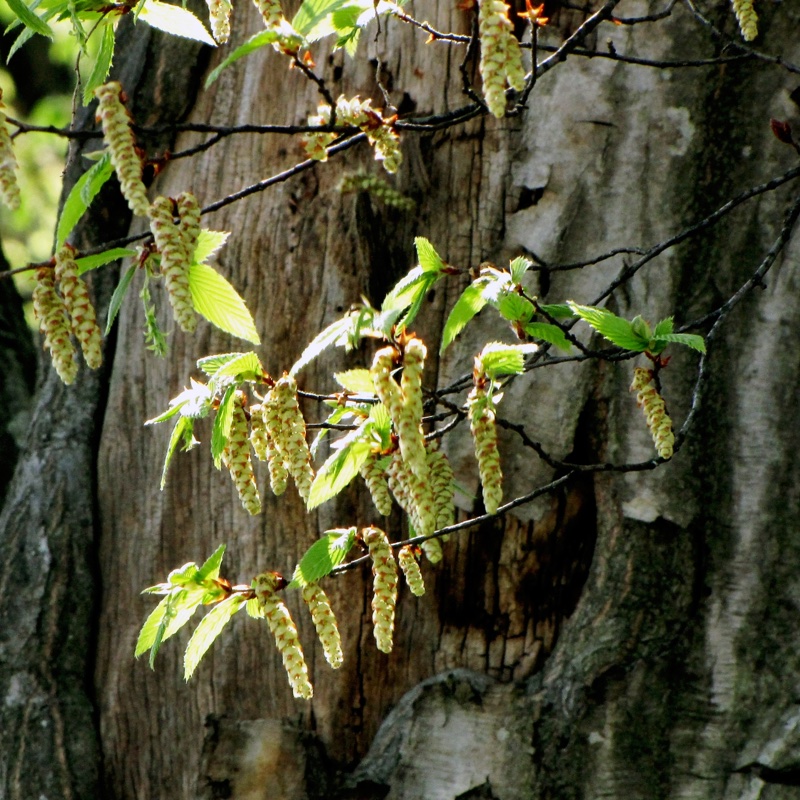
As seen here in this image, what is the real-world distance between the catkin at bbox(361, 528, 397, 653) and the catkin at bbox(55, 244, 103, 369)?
1.91ft

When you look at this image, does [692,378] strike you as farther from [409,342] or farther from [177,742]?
[177,742]

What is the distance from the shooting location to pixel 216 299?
1.69m

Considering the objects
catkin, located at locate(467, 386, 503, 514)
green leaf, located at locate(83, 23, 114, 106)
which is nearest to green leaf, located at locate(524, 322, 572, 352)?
catkin, located at locate(467, 386, 503, 514)

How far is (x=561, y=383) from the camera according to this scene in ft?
8.49

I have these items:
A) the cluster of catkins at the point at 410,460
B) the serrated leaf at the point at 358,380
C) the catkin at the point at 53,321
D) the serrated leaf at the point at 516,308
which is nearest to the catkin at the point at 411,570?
the cluster of catkins at the point at 410,460

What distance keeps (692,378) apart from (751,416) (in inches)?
7.2

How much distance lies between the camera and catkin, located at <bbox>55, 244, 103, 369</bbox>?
5.10ft

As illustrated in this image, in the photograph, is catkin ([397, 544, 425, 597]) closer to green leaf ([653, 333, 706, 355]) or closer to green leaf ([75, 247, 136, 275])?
green leaf ([653, 333, 706, 355])

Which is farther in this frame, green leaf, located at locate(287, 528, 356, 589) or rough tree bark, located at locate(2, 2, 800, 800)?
rough tree bark, located at locate(2, 2, 800, 800)

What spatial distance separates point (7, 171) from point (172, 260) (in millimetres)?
278

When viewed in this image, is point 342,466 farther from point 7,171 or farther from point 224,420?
point 7,171

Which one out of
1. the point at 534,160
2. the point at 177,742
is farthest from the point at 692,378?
the point at 177,742

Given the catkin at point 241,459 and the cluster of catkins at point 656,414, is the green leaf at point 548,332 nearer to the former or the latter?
the cluster of catkins at point 656,414

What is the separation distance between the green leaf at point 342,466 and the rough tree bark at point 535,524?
3.00 ft
